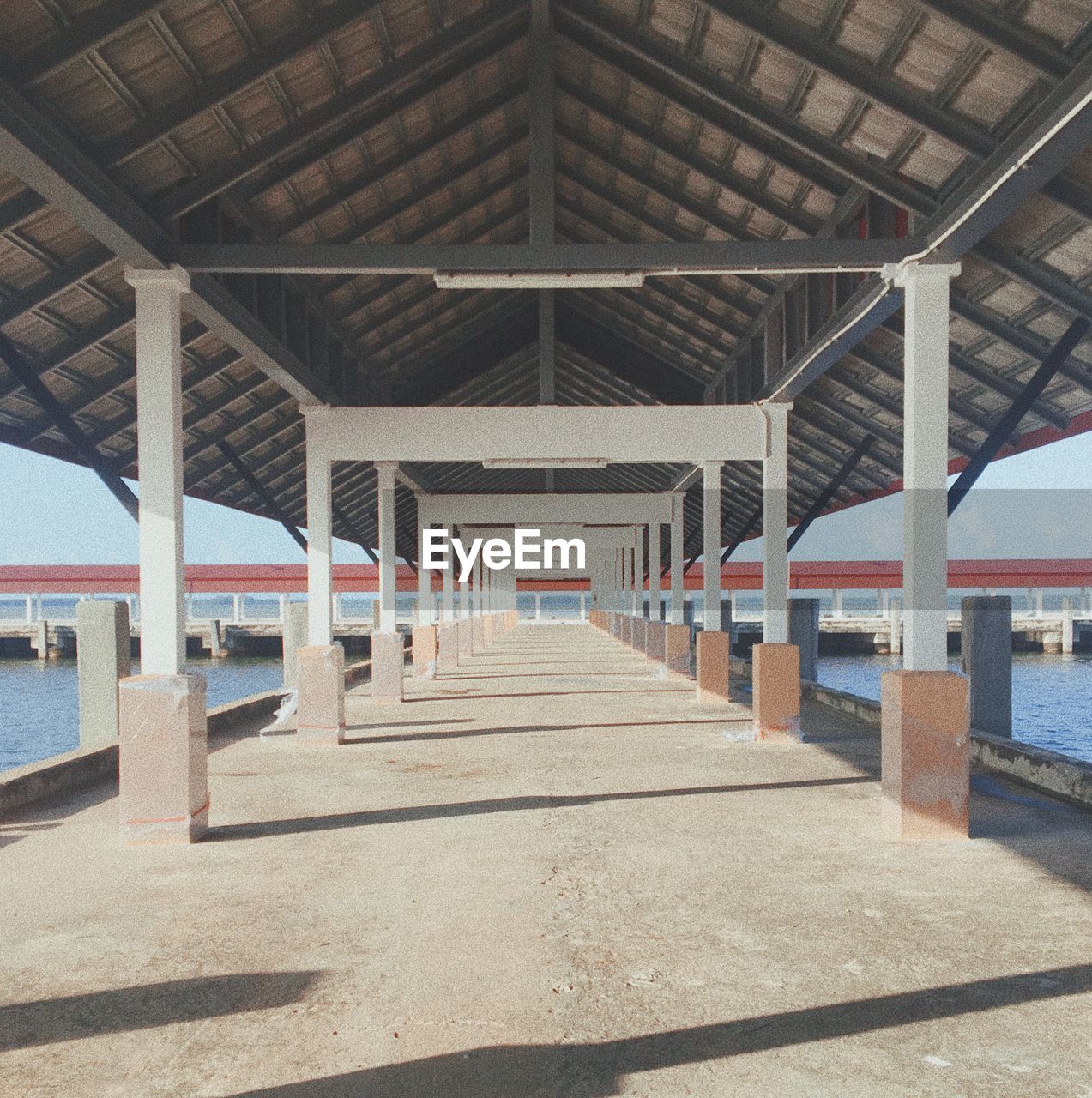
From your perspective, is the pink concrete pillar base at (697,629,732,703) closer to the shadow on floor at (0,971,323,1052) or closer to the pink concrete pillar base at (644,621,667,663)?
the pink concrete pillar base at (644,621,667,663)

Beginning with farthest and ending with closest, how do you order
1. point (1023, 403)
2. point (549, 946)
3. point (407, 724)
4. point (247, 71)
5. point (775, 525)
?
1. point (407, 724)
2. point (775, 525)
3. point (1023, 403)
4. point (247, 71)
5. point (549, 946)

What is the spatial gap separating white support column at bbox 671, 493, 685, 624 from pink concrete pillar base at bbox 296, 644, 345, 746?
1398 cm

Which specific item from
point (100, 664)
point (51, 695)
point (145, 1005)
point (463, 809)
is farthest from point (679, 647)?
point (51, 695)

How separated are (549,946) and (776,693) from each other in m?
8.31

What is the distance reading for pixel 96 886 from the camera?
22.9 ft

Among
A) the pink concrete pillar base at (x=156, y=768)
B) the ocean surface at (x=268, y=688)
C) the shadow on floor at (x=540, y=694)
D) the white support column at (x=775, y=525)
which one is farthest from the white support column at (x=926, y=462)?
the shadow on floor at (x=540, y=694)

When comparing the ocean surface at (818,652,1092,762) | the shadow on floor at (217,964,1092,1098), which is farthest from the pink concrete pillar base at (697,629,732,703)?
the shadow on floor at (217,964,1092,1098)

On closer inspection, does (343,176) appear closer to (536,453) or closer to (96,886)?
(536,453)

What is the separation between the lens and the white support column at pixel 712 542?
19.4m

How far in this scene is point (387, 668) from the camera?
60.9ft

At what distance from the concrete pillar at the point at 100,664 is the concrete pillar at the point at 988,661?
9531 millimetres

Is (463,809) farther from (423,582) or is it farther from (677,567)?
(423,582)

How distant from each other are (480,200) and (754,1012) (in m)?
10.7

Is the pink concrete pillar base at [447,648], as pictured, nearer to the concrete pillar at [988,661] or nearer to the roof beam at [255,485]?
the roof beam at [255,485]
